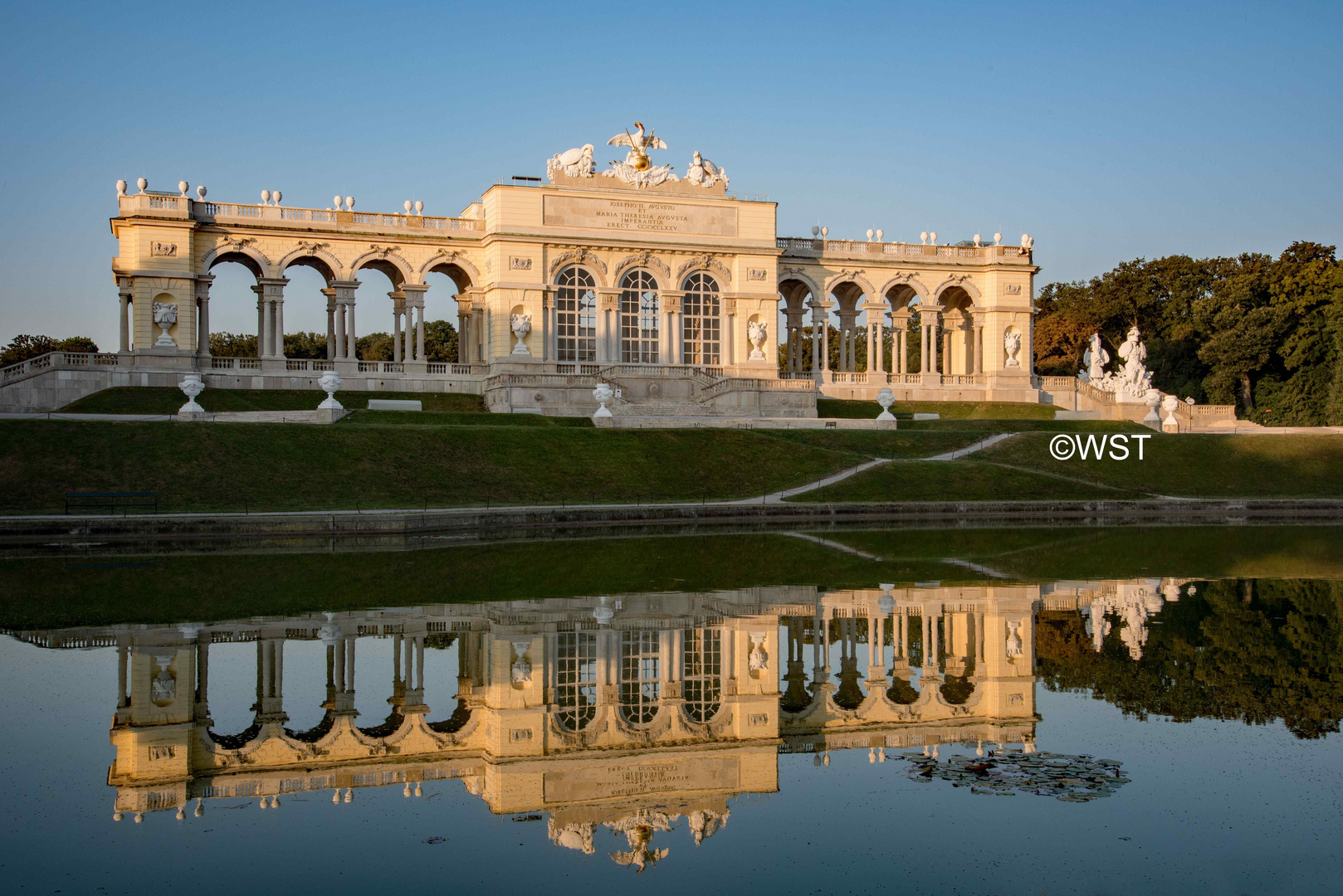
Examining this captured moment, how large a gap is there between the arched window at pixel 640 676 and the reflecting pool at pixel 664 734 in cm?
6

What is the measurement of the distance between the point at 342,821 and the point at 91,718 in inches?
158

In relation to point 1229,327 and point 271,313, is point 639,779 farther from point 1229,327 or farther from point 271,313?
point 1229,327

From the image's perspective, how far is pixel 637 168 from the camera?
189ft

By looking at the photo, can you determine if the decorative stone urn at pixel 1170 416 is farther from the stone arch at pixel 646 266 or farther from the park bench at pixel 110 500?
the park bench at pixel 110 500

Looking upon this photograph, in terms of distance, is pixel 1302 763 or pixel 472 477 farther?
pixel 472 477

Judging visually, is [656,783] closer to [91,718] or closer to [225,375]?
[91,718]

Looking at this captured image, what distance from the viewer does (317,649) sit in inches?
586

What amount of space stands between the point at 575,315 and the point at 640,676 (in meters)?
46.3

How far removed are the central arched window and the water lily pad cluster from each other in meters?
49.3

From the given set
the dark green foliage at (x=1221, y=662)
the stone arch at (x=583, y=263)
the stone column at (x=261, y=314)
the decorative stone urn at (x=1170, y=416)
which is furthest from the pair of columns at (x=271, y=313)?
the dark green foliage at (x=1221, y=662)

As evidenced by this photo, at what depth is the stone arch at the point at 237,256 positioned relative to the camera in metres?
53.8

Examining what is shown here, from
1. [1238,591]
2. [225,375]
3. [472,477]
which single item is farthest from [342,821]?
[225,375]

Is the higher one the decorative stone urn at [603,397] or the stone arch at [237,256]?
the stone arch at [237,256]

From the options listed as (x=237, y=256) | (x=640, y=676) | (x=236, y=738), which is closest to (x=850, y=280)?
(x=237, y=256)
